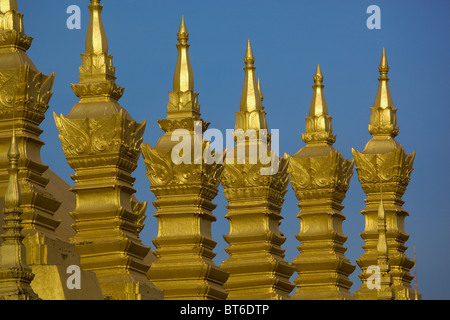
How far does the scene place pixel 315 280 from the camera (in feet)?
156

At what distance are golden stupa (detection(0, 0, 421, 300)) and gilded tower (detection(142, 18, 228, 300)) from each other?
0.04 metres

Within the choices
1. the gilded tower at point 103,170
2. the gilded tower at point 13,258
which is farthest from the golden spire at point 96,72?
the gilded tower at point 13,258

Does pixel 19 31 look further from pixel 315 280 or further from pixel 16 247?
pixel 315 280

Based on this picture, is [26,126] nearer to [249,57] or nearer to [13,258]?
[13,258]

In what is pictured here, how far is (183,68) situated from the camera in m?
40.6

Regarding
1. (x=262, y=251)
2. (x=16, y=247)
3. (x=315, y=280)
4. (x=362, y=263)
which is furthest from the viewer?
(x=362, y=263)

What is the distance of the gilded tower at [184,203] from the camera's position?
129 feet

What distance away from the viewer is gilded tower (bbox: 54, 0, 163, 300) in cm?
3653

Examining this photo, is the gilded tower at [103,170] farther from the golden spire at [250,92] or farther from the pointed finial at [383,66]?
the pointed finial at [383,66]

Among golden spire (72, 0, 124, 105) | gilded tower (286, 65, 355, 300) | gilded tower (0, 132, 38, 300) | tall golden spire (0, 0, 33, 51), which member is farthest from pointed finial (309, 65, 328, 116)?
gilded tower (0, 132, 38, 300)

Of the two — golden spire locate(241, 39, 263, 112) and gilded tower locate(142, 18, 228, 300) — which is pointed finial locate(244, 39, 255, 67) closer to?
golden spire locate(241, 39, 263, 112)

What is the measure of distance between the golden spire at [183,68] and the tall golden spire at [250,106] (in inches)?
168
